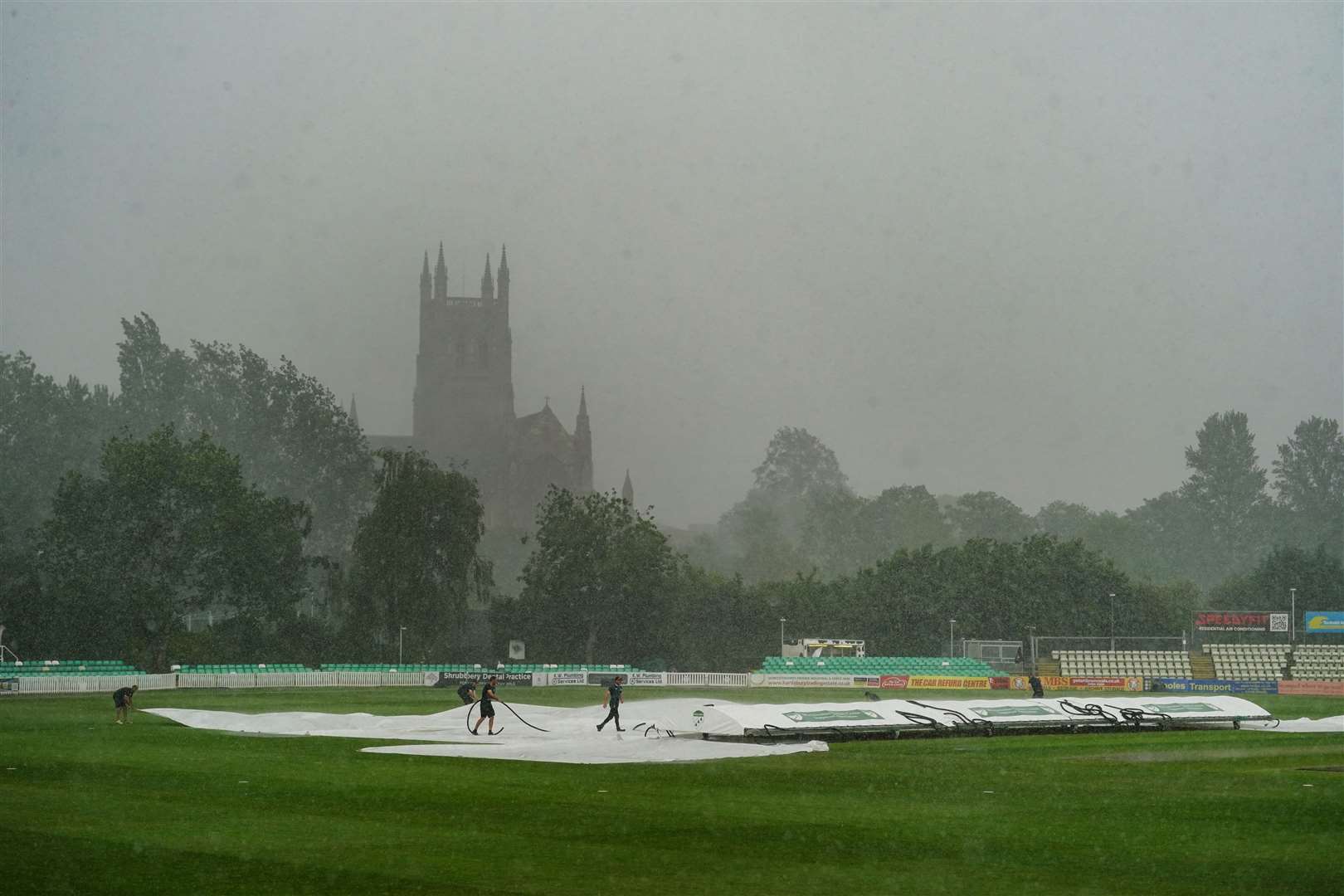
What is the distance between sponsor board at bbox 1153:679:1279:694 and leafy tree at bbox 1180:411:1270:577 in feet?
348

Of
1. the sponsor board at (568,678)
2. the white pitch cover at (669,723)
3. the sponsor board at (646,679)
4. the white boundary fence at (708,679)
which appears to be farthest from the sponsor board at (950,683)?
the white pitch cover at (669,723)

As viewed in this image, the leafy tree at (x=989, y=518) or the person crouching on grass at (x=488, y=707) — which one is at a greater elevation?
the leafy tree at (x=989, y=518)

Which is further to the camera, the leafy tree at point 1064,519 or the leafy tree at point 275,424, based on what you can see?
the leafy tree at point 1064,519

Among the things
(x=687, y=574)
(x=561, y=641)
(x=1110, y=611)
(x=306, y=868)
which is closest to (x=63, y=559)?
(x=561, y=641)

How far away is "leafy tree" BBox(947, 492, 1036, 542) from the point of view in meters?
178

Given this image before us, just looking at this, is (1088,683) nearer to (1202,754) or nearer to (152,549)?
(1202,754)

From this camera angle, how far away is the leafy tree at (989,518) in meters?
178

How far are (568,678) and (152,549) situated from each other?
79.0 ft

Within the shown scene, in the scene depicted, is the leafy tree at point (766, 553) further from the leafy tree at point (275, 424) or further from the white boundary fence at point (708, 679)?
the white boundary fence at point (708, 679)

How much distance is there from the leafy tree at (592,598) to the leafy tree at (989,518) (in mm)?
95494

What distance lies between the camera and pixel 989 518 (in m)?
178

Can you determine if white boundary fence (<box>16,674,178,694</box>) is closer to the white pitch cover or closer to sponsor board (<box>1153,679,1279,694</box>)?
the white pitch cover

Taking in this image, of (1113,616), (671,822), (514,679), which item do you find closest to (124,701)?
(671,822)

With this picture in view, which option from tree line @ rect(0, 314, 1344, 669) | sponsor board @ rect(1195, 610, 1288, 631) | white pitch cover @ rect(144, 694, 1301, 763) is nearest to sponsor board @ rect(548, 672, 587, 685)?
tree line @ rect(0, 314, 1344, 669)
